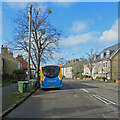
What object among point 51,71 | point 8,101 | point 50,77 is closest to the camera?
point 8,101

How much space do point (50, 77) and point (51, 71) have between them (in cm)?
71

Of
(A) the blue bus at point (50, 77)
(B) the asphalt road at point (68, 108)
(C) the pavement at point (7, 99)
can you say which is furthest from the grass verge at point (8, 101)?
(A) the blue bus at point (50, 77)

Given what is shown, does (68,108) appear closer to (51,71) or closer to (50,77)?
(50,77)

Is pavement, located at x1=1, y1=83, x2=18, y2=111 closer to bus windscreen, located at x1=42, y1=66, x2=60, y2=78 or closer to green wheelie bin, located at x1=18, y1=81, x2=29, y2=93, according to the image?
green wheelie bin, located at x1=18, y1=81, x2=29, y2=93

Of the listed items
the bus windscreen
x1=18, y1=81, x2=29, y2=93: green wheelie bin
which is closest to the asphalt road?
x1=18, y1=81, x2=29, y2=93: green wheelie bin

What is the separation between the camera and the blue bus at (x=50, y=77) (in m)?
Result: 18.4

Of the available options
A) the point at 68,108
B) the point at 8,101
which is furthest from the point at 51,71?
the point at 68,108

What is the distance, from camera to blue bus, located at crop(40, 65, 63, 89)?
18.4 m

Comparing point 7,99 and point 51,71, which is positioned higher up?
point 51,71

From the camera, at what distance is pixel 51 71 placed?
61.4ft

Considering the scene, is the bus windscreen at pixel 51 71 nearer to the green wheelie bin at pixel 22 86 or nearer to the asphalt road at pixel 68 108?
the green wheelie bin at pixel 22 86

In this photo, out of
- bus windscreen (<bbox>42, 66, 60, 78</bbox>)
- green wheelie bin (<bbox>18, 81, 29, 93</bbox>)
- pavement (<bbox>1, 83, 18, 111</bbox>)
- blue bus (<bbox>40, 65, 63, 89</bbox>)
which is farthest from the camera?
bus windscreen (<bbox>42, 66, 60, 78</bbox>)

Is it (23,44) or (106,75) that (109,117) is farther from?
(106,75)

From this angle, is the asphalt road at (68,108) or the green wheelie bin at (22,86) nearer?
the asphalt road at (68,108)
